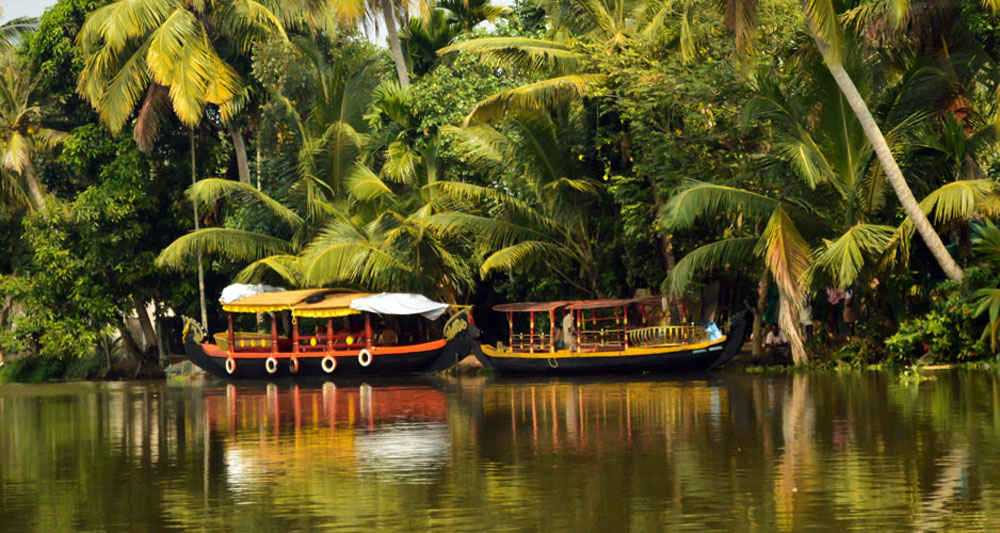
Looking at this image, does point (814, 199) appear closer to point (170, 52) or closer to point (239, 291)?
point (239, 291)

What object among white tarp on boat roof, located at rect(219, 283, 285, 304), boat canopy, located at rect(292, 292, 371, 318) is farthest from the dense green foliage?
white tarp on boat roof, located at rect(219, 283, 285, 304)

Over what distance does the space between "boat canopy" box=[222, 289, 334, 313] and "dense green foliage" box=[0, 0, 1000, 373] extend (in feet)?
1.81

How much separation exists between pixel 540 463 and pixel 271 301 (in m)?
17.6

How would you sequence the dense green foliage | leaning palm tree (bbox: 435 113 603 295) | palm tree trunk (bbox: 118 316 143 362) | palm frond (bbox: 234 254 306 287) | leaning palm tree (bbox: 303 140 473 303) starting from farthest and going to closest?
1. palm tree trunk (bbox: 118 316 143 362)
2. palm frond (bbox: 234 254 306 287)
3. leaning palm tree (bbox: 303 140 473 303)
4. leaning palm tree (bbox: 435 113 603 295)
5. the dense green foliage

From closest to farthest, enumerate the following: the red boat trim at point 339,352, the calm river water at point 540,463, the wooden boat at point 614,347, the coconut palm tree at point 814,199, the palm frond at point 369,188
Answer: the calm river water at point 540,463 < the coconut palm tree at point 814,199 < the wooden boat at point 614,347 < the red boat trim at point 339,352 < the palm frond at point 369,188

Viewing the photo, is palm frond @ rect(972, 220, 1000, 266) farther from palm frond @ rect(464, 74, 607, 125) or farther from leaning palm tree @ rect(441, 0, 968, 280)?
palm frond @ rect(464, 74, 607, 125)

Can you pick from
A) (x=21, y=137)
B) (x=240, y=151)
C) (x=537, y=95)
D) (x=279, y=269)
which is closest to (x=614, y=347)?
(x=537, y=95)

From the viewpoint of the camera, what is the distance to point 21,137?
32.7m

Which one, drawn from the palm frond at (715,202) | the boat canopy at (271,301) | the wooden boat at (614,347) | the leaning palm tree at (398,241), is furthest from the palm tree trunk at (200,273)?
the palm frond at (715,202)

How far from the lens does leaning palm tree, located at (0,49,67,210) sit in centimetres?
3269

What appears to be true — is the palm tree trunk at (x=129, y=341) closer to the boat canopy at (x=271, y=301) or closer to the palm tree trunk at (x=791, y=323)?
the boat canopy at (x=271, y=301)

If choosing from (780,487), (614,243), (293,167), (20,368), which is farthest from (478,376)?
(780,487)

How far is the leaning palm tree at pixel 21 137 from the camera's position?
32688 mm

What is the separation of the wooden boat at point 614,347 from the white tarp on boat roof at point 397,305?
4.55ft
